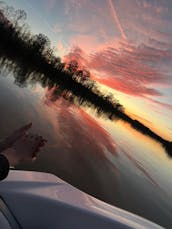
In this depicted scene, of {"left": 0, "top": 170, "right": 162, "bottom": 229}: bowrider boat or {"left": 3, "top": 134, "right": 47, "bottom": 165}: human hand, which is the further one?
{"left": 3, "top": 134, "right": 47, "bottom": 165}: human hand

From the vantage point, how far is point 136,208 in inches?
425

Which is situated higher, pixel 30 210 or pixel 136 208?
pixel 30 210

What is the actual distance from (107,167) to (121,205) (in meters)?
3.82

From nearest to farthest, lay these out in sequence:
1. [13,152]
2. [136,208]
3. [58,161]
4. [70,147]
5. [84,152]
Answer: [13,152]
[58,161]
[136,208]
[70,147]
[84,152]

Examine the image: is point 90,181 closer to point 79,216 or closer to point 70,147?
point 70,147

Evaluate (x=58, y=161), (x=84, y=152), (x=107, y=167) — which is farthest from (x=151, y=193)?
(x=58, y=161)

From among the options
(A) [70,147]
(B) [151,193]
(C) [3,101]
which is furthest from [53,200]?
(B) [151,193]

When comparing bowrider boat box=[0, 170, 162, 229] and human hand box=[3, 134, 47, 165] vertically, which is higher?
human hand box=[3, 134, 47, 165]

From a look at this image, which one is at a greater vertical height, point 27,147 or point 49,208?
point 27,147

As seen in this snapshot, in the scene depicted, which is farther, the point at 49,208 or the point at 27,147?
the point at 27,147

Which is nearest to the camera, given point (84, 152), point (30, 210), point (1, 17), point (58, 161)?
point (30, 210)

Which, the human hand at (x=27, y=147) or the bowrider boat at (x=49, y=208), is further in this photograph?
the human hand at (x=27, y=147)

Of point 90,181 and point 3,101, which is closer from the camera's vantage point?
point 90,181

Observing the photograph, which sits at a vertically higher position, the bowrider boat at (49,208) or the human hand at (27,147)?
the human hand at (27,147)
